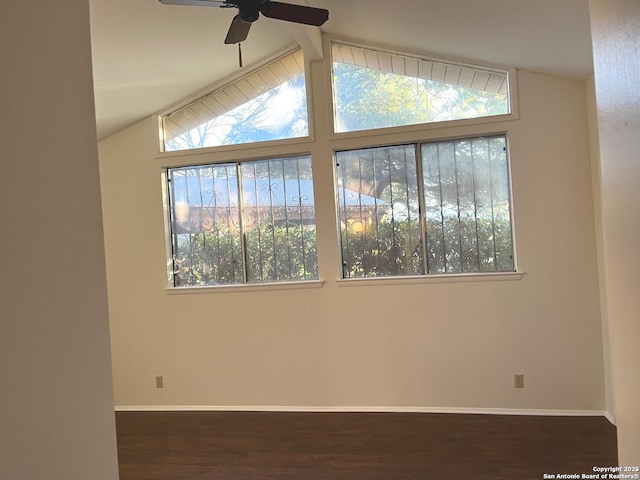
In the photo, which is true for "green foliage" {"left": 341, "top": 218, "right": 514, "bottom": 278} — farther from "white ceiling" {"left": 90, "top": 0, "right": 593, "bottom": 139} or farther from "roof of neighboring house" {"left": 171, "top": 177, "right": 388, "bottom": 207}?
"white ceiling" {"left": 90, "top": 0, "right": 593, "bottom": 139}

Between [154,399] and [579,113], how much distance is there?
174 inches

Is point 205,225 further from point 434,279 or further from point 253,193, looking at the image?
point 434,279

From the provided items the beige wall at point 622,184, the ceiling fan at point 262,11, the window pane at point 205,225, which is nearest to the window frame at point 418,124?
the window pane at point 205,225

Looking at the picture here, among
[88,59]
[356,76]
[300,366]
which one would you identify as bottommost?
[300,366]

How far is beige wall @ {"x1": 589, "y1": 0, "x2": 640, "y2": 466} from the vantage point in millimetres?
1050

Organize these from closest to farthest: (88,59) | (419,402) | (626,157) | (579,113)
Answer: (88,59)
(626,157)
(579,113)
(419,402)

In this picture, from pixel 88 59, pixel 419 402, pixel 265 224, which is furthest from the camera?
pixel 265 224

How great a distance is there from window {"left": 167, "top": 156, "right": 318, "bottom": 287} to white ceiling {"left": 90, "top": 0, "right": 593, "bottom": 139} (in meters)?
0.86

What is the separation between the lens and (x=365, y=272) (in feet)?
12.0

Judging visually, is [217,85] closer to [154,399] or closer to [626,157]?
[154,399]

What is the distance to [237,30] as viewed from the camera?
7.73 feet

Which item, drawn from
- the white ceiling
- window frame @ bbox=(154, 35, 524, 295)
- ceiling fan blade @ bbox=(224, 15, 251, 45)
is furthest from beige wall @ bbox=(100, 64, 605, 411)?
ceiling fan blade @ bbox=(224, 15, 251, 45)

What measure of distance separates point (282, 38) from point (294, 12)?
1.49m

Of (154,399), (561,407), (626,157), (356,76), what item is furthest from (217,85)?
(561,407)
